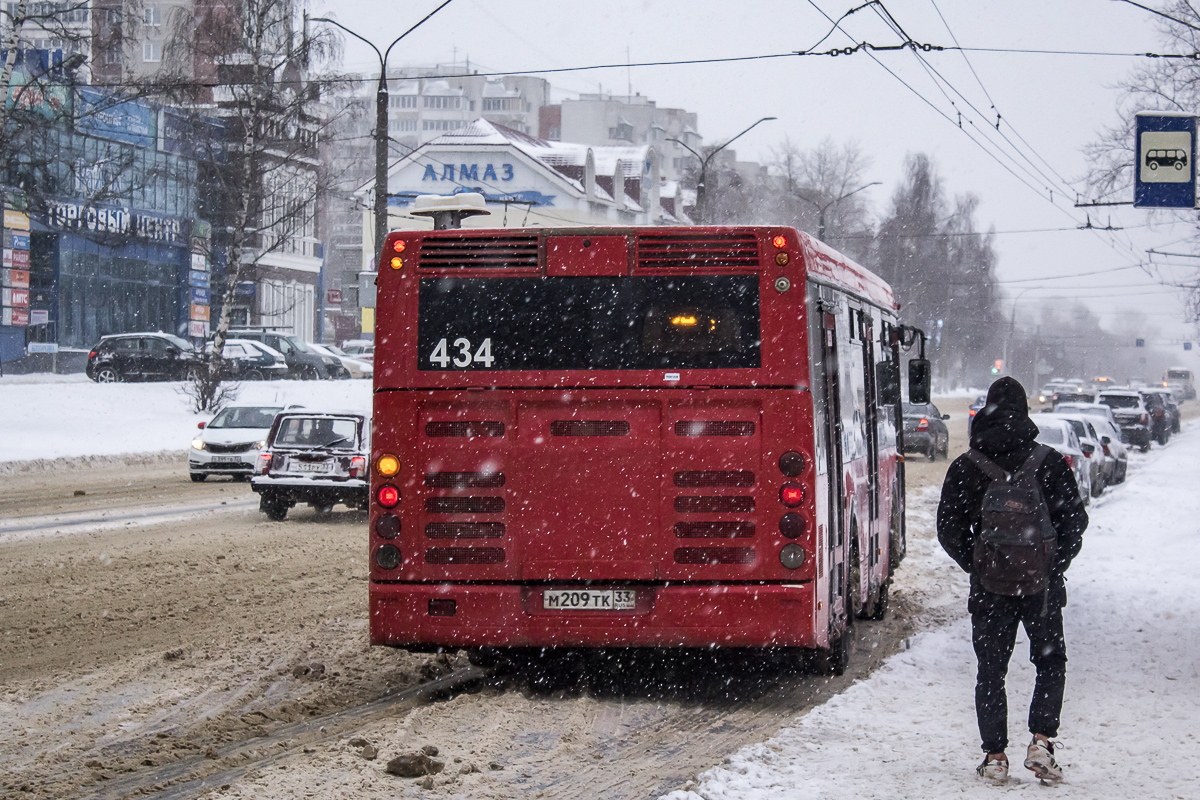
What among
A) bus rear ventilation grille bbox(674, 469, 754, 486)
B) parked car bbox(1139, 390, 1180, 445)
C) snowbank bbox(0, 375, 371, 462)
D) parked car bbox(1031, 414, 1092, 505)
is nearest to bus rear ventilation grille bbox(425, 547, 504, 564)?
A: bus rear ventilation grille bbox(674, 469, 754, 486)

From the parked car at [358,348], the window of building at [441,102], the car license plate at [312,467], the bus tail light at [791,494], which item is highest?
the window of building at [441,102]

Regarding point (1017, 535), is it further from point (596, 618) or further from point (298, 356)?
point (298, 356)

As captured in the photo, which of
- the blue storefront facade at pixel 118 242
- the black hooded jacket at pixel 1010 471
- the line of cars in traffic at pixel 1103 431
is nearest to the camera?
the black hooded jacket at pixel 1010 471

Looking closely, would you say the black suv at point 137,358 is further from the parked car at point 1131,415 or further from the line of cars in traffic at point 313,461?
the parked car at point 1131,415

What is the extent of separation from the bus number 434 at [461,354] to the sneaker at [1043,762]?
10.9 ft

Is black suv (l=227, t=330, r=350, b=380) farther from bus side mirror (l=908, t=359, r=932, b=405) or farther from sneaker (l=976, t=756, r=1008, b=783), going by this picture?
sneaker (l=976, t=756, r=1008, b=783)

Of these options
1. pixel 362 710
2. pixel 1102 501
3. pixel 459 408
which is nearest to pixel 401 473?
pixel 459 408

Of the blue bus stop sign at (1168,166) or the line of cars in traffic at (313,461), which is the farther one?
the line of cars in traffic at (313,461)

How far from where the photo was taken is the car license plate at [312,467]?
60.1 feet

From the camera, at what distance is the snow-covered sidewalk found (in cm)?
606

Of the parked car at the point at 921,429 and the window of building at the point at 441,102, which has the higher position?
the window of building at the point at 441,102

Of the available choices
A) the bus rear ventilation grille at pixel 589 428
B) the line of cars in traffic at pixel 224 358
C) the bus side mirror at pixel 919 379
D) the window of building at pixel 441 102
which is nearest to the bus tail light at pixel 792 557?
the bus rear ventilation grille at pixel 589 428

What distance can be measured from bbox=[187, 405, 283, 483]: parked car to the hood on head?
18.8 meters

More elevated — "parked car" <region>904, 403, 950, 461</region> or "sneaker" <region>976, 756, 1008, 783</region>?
"parked car" <region>904, 403, 950, 461</region>
